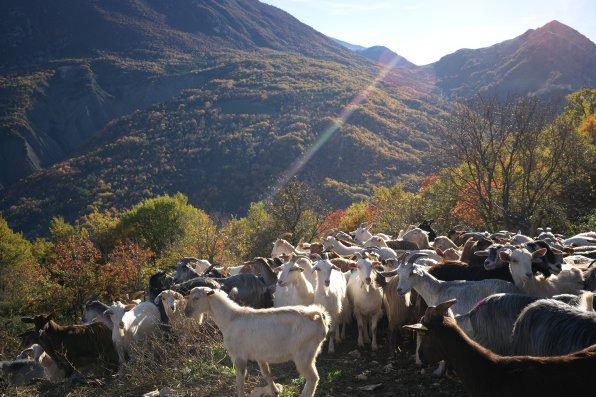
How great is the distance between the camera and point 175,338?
9742 millimetres

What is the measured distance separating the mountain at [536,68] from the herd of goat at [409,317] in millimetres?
83295

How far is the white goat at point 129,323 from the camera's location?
1036 centimetres

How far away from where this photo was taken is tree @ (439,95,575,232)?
2182 cm

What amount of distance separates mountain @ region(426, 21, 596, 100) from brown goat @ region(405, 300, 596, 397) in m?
87.9

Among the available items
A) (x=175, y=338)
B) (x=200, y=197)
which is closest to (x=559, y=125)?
(x=175, y=338)

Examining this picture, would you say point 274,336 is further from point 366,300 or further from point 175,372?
point 366,300

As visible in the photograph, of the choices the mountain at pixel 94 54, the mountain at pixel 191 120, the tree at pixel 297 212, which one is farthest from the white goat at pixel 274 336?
the mountain at pixel 94 54

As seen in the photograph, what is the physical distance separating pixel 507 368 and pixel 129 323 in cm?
894

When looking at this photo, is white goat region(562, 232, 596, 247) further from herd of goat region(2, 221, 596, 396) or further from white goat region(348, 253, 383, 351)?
white goat region(348, 253, 383, 351)

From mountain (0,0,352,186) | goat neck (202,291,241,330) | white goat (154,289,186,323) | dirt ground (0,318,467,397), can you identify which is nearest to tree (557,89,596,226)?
dirt ground (0,318,467,397)

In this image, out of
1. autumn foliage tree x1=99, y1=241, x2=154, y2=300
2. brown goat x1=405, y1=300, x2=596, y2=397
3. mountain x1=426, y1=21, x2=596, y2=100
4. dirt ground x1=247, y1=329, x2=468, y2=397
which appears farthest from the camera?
mountain x1=426, y1=21, x2=596, y2=100

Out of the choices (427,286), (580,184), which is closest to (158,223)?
(580,184)

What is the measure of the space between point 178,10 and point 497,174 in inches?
7315

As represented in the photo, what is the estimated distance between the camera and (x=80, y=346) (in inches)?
420
